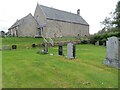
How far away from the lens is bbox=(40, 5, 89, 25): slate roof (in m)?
59.6

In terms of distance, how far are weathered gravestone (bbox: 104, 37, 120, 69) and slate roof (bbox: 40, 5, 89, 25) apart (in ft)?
145

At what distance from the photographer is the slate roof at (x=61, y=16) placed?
196 feet

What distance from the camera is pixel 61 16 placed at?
2520 inches

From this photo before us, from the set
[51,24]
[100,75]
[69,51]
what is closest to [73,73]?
[100,75]

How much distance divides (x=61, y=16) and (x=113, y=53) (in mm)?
50410

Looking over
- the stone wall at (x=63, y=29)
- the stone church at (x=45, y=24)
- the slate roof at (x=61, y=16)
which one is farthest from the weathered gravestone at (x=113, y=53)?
the slate roof at (x=61, y=16)

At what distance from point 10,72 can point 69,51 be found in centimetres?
846

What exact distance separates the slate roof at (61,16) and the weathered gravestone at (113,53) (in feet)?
145

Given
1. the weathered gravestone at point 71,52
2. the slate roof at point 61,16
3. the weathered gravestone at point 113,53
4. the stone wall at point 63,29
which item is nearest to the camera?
the weathered gravestone at point 113,53

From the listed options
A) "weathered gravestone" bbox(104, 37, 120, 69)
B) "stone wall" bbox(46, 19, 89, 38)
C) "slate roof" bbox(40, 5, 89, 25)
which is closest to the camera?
"weathered gravestone" bbox(104, 37, 120, 69)

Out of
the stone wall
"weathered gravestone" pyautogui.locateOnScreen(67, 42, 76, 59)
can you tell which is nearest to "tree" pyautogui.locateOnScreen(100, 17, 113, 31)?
the stone wall

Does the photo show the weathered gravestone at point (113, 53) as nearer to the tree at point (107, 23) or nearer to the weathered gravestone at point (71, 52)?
the weathered gravestone at point (71, 52)

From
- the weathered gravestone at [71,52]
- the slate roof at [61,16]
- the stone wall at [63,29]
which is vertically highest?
the slate roof at [61,16]

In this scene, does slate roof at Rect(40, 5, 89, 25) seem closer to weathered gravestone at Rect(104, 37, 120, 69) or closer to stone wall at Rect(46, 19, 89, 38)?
stone wall at Rect(46, 19, 89, 38)
